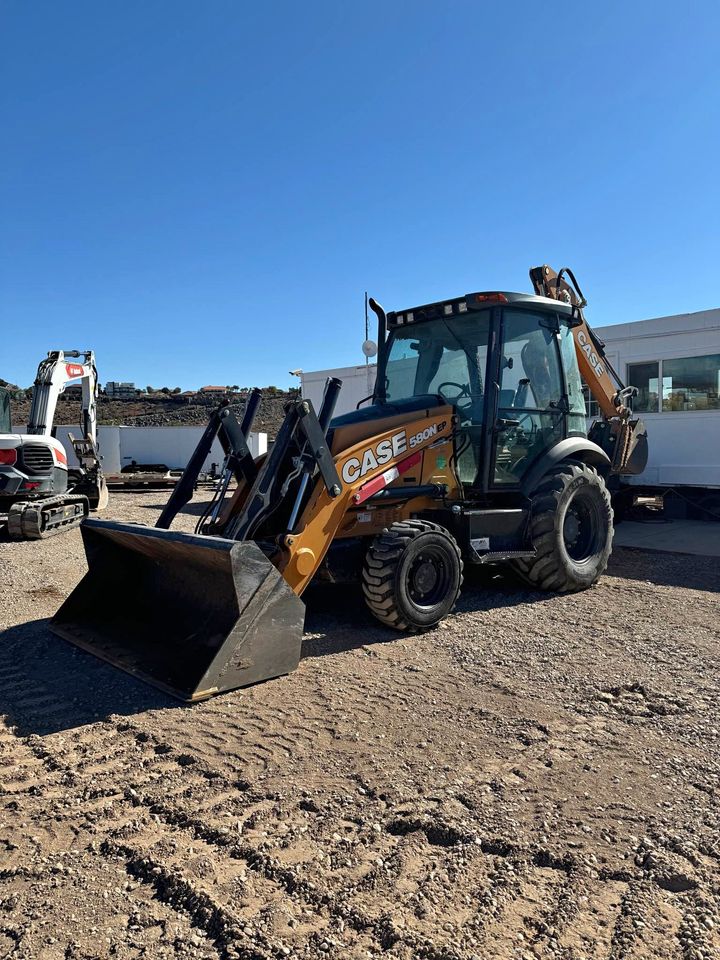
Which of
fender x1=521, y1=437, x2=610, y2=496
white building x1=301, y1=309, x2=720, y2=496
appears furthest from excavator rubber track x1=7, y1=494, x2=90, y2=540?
white building x1=301, y1=309, x2=720, y2=496

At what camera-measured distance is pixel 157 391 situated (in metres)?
61.3

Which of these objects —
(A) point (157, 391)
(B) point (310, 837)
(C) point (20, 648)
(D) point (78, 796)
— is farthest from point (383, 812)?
(A) point (157, 391)

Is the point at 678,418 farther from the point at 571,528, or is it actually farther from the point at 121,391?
the point at 121,391

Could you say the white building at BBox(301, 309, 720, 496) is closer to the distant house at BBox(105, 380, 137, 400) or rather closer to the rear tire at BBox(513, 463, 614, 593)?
the rear tire at BBox(513, 463, 614, 593)

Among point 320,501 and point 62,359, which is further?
point 62,359

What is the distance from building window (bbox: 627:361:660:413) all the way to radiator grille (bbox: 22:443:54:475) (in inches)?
391

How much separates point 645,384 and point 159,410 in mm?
47084

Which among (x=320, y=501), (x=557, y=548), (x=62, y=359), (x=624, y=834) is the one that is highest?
(x=62, y=359)

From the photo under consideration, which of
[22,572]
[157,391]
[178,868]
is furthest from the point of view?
[157,391]

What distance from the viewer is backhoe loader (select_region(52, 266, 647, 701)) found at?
4.48 meters

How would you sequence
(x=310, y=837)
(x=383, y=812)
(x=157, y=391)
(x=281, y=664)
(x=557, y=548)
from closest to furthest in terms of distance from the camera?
(x=310, y=837)
(x=383, y=812)
(x=281, y=664)
(x=557, y=548)
(x=157, y=391)

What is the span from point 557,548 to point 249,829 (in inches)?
173

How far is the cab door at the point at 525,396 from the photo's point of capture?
6527 millimetres

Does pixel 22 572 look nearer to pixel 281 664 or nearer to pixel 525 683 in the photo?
pixel 281 664
